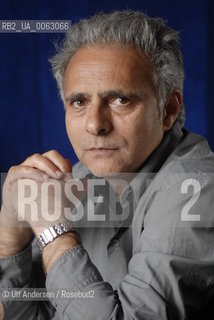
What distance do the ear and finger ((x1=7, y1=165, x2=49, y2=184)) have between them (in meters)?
0.28

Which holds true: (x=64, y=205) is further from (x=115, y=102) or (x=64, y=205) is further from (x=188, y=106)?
(x=188, y=106)

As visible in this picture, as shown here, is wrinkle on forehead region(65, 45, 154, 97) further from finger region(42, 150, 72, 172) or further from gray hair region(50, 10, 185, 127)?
finger region(42, 150, 72, 172)

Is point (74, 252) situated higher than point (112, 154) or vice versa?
point (112, 154)

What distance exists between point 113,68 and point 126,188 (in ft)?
0.80

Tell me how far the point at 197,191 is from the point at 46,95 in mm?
531

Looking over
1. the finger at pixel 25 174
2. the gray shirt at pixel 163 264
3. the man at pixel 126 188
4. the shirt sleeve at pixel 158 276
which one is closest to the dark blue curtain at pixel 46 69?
the man at pixel 126 188

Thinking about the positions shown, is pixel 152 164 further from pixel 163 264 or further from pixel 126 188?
pixel 163 264

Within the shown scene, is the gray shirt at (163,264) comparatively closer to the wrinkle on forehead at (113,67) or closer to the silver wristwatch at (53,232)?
the silver wristwatch at (53,232)

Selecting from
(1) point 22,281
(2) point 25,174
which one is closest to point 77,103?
(2) point 25,174

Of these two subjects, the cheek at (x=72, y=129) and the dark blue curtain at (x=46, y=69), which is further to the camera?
the dark blue curtain at (x=46, y=69)

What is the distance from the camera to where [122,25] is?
901 millimetres

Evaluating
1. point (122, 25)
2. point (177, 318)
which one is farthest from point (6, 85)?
point (177, 318)

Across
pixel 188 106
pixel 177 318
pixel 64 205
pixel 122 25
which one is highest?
pixel 122 25

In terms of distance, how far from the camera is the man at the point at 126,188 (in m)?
0.70
